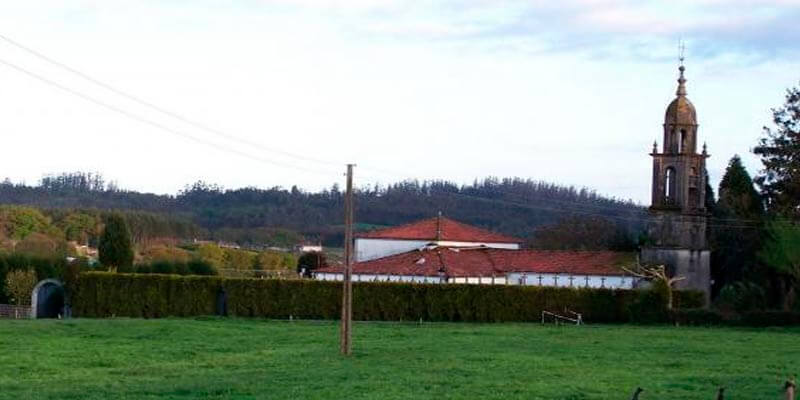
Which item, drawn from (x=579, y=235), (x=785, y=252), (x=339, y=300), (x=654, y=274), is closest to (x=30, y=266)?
(x=339, y=300)

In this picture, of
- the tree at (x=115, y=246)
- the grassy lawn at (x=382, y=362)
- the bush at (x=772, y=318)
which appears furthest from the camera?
the tree at (x=115, y=246)

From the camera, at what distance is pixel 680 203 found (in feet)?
246

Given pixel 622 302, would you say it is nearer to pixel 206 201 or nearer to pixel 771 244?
pixel 771 244

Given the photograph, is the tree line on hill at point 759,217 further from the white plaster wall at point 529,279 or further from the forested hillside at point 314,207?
the forested hillside at point 314,207

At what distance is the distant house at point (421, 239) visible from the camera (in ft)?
291

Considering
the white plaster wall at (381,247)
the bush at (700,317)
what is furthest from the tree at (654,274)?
the white plaster wall at (381,247)

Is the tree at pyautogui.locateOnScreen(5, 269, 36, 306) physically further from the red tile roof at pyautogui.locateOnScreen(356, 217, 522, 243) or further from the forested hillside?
the forested hillside

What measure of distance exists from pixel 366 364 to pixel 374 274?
4397cm

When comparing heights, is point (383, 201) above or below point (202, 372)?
above

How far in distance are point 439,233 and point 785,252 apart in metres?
26.9

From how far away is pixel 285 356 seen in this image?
37.5 meters

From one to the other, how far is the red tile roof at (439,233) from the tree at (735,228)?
1701cm

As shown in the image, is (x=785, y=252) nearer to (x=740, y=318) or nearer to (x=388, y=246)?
(x=740, y=318)

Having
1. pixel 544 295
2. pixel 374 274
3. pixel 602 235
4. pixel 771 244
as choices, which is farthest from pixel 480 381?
pixel 602 235
